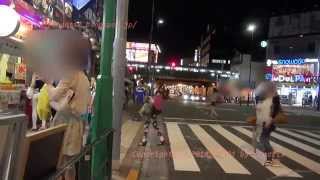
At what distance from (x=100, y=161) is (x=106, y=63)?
93.1 inches

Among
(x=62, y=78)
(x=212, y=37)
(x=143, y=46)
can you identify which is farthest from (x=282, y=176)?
(x=212, y=37)

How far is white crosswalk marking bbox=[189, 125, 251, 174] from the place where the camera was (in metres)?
11.7

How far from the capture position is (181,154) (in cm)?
1370

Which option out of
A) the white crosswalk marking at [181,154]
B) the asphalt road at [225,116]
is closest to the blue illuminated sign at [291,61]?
the asphalt road at [225,116]

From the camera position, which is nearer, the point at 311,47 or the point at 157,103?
the point at 157,103

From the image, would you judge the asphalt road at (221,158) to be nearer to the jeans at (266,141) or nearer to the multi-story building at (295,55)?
the jeans at (266,141)

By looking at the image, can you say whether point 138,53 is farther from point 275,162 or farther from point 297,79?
point 275,162

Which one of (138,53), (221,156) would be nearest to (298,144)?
(221,156)

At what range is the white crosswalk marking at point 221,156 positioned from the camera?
11.7 m

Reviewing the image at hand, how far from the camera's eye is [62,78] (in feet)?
18.9

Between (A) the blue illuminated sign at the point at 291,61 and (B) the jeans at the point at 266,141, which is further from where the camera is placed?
(A) the blue illuminated sign at the point at 291,61

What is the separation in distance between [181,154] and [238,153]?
1.75m

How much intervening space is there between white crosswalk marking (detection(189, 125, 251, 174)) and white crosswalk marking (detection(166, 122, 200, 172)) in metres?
0.59

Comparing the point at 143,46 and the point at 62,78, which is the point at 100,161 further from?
the point at 143,46
